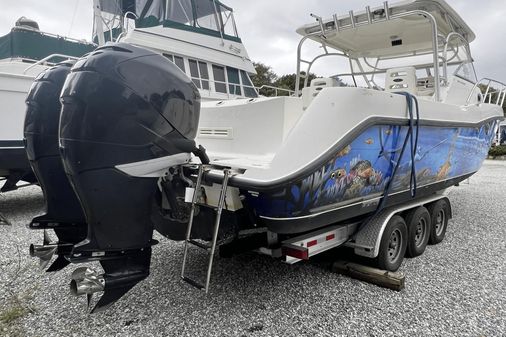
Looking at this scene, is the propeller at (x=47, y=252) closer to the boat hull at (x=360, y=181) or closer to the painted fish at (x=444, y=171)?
the boat hull at (x=360, y=181)

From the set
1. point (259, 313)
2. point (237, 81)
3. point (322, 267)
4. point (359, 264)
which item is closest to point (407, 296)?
point (359, 264)

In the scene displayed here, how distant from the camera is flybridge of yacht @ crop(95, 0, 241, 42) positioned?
887 cm

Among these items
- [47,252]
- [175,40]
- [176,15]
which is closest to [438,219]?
[47,252]

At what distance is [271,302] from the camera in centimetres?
300

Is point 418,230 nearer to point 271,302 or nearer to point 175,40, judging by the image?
point 271,302

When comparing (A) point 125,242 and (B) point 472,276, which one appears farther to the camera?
(B) point 472,276

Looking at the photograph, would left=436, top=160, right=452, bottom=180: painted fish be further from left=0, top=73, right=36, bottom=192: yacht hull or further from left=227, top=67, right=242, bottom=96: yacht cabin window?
left=227, top=67, right=242, bottom=96: yacht cabin window

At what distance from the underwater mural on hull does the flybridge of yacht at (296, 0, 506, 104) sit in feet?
2.11

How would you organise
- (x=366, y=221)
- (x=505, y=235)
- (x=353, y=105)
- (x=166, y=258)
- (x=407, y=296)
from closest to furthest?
(x=353, y=105), (x=407, y=296), (x=366, y=221), (x=166, y=258), (x=505, y=235)

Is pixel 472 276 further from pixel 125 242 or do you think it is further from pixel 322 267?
pixel 125 242

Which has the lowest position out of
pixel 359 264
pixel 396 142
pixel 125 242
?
pixel 359 264

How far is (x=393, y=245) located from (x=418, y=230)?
0.67 meters

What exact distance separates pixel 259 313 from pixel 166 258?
1.50 meters

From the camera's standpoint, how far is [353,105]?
9.05 feet
